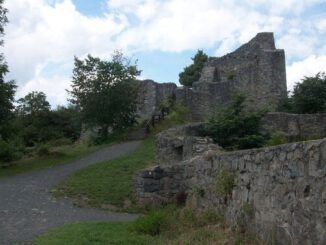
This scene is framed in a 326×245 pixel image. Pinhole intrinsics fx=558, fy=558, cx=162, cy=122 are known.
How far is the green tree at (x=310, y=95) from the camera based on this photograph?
24938 mm

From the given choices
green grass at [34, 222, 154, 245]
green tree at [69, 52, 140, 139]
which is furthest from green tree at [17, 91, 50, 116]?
green grass at [34, 222, 154, 245]

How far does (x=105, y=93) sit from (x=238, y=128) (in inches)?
523

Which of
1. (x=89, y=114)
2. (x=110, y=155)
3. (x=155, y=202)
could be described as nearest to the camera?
(x=155, y=202)

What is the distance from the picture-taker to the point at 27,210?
12.9 m

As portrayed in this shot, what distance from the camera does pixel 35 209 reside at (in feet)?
42.9

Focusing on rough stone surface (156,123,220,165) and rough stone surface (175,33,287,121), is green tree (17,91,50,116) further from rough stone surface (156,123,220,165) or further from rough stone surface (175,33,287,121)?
rough stone surface (156,123,220,165)

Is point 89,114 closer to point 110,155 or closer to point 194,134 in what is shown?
point 110,155

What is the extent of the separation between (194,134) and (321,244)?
12.7m

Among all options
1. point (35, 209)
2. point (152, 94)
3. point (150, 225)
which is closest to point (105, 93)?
point (152, 94)

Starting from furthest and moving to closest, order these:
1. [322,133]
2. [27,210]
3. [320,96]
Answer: [320,96] < [322,133] < [27,210]

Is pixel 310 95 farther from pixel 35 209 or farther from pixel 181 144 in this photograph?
pixel 35 209

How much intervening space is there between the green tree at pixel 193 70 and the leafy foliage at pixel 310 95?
59.4ft

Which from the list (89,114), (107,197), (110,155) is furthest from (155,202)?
(89,114)

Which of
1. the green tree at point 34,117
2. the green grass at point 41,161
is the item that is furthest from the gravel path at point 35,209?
the green tree at point 34,117
